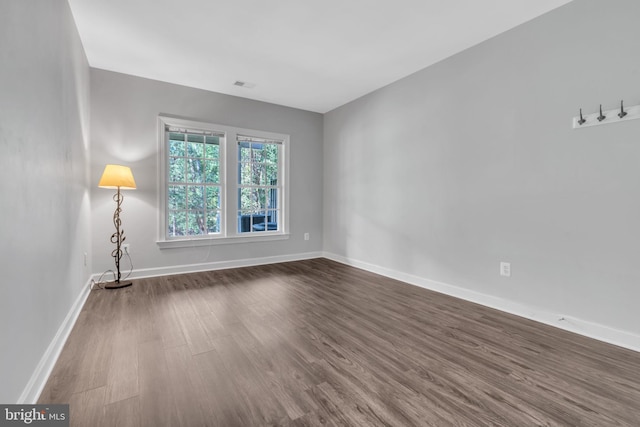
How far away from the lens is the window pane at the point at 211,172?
443 centimetres

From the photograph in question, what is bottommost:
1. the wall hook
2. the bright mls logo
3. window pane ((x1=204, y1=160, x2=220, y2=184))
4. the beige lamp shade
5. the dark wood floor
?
the dark wood floor

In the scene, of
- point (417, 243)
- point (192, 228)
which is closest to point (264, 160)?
point (192, 228)

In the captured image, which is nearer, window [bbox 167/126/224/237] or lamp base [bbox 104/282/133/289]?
lamp base [bbox 104/282/133/289]

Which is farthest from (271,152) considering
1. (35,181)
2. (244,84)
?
(35,181)

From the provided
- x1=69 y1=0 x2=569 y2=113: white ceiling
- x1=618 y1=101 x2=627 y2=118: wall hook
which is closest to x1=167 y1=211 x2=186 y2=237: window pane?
x1=69 y1=0 x2=569 y2=113: white ceiling

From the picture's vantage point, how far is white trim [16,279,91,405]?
145 centimetres

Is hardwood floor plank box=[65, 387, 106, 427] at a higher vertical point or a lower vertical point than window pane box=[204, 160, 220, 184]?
lower

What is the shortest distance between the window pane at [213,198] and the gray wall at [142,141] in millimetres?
649

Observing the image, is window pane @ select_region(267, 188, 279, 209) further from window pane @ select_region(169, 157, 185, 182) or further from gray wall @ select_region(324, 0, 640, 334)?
gray wall @ select_region(324, 0, 640, 334)

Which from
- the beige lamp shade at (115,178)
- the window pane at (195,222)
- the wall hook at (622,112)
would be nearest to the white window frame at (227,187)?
the window pane at (195,222)

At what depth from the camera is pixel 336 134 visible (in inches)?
202

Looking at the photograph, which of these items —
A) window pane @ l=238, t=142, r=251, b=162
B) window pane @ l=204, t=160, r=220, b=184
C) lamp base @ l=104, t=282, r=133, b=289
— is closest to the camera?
lamp base @ l=104, t=282, r=133, b=289

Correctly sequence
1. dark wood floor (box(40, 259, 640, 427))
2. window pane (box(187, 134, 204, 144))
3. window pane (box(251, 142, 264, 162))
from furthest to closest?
window pane (box(251, 142, 264, 162))
window pane (box(187, 134, 204, 144))
dark wood floor (box(40, 259, 640, 427))

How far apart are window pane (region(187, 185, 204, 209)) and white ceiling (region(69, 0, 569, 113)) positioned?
4.91ft
